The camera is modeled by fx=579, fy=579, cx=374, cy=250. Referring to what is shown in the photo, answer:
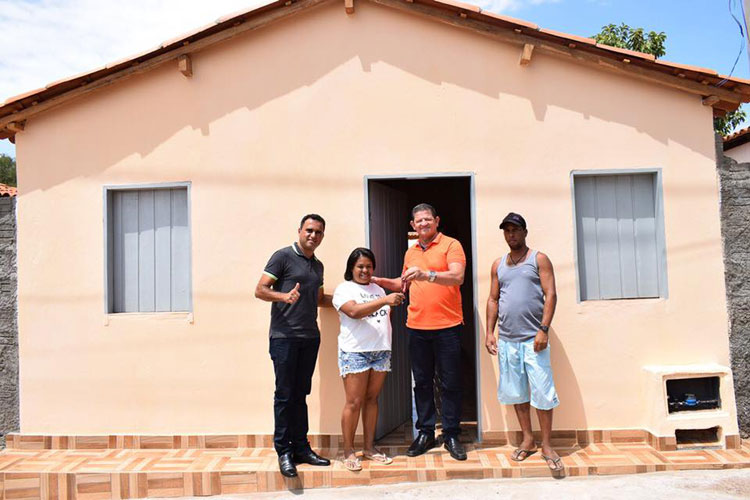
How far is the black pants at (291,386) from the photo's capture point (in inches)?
174

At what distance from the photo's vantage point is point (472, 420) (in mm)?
5926

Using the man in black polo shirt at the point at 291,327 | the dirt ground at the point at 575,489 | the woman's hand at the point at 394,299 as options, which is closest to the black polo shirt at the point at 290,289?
the man in black polo shirt at the point at 291,327

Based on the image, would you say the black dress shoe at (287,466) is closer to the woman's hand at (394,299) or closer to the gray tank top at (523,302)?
the woman's hand at (394,299)

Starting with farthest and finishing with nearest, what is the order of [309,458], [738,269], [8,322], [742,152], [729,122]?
[729,122], [742,152], [8,322], [738,269], [309,458]

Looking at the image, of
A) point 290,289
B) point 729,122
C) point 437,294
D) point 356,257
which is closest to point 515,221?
point 437,294

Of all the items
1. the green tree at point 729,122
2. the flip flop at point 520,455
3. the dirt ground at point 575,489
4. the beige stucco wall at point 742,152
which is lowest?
the dirt ground at point 575,489

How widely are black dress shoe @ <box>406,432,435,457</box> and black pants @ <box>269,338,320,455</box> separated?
33.7 inches

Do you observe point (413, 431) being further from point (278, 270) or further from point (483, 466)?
point (278, 270)

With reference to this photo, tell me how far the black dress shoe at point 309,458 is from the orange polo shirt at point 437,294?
128 centimetres

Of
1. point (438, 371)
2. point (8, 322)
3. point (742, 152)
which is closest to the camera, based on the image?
point (438, 371)

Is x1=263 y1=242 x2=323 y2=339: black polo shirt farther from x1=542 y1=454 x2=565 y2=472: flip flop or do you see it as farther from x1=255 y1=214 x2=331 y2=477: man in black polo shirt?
x1=542 y1=454 x2=565 y2=472: flip flop

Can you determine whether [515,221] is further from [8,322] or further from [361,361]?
[8,322]

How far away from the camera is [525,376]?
462 centimetres

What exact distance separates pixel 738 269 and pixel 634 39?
9301 millimetres
